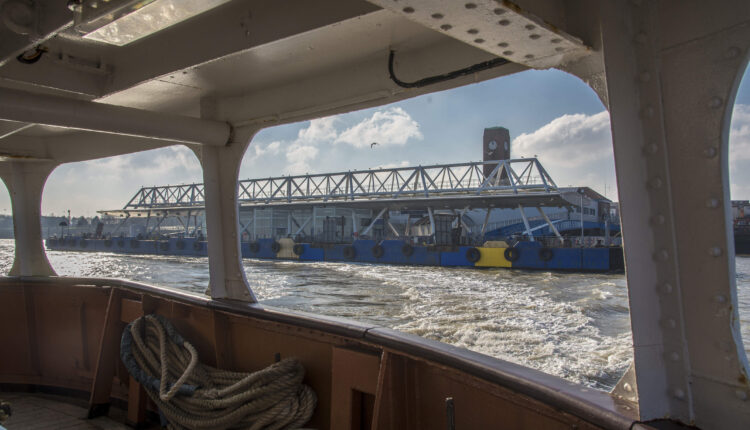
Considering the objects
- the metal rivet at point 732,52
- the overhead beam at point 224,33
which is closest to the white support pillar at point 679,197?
the metal rivet at point 732,52

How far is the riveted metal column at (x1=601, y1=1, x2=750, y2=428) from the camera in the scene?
42.8 inches

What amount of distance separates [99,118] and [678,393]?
3.03 metres

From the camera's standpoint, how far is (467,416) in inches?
68.6

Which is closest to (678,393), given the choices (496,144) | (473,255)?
(473,255)

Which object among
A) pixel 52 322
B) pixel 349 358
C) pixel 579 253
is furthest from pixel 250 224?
pixel 349 358

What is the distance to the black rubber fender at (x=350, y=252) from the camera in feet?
83.4

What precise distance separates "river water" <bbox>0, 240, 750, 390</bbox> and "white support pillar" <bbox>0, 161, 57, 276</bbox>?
3.01m

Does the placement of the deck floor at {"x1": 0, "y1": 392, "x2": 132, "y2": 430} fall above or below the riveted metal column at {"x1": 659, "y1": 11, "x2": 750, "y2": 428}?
below

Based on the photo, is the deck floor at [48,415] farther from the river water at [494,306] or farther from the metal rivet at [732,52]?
the river water at [494,306]

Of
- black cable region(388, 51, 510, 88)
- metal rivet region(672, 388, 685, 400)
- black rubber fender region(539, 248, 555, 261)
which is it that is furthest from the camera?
black rubber fender region(539, 248, 555, 261)

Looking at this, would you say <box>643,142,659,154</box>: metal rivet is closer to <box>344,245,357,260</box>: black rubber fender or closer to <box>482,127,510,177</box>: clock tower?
<box>344,245,357,260</box>: black rubber fender

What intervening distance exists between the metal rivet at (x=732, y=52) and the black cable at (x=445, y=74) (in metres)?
0.87

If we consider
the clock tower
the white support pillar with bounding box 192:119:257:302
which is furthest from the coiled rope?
the clock tower

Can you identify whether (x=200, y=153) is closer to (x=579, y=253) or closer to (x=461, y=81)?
(x=461, y=81)
